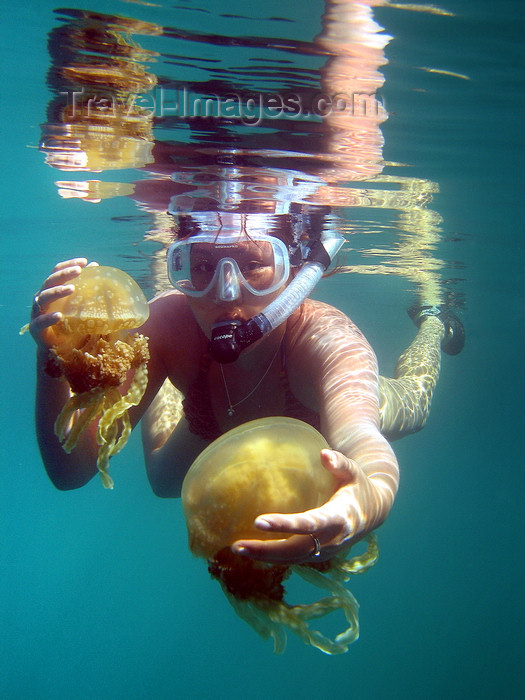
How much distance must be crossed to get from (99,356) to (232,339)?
1.33 m

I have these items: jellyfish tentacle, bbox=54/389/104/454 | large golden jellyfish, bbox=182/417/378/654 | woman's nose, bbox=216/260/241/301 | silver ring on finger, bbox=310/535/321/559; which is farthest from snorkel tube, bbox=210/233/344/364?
silver ring on finger, bbox=310/535/321/559

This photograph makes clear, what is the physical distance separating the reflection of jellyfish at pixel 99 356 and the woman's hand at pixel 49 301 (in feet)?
0.16

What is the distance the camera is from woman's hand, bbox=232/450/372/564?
1730 millimetres

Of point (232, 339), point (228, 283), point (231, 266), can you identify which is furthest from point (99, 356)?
point (231, 266)

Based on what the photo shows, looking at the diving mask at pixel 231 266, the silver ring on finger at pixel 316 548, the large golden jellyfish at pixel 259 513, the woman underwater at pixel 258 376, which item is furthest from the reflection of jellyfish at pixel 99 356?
the diving mask at pixel 231 266

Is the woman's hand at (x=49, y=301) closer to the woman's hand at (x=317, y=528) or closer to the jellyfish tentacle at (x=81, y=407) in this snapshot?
the jellyfish tentacle at (x=81, y=407)

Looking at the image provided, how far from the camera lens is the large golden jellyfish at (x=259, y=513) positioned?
213cm

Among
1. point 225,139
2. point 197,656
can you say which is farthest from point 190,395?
point 197,656

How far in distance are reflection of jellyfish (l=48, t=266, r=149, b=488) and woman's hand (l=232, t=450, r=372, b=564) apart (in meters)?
1.17

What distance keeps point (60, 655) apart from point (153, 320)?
54.0 meters

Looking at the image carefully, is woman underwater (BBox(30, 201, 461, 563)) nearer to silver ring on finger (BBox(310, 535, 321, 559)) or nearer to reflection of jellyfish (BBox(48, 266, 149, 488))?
silver ring on finger (BBox(310, 535, 321, 559))

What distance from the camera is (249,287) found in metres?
4.29

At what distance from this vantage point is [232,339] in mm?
3754

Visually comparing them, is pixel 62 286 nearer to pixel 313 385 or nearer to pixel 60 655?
pixel 313 385
